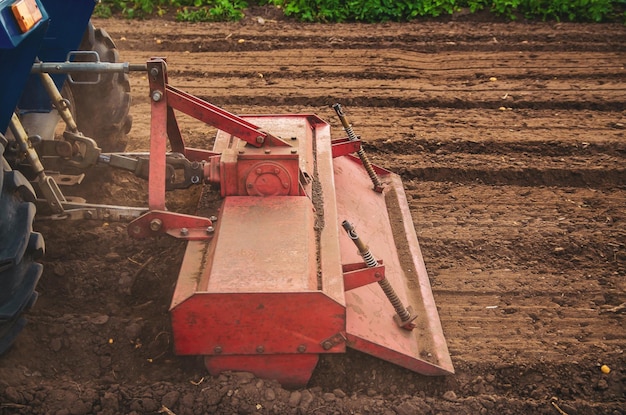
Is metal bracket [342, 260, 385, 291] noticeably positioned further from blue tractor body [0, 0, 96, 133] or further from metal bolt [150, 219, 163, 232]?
blue tractor body [0, 0, 96, 133]

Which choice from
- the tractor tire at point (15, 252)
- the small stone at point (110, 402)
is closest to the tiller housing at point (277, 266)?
the small stone at point (110, 402)

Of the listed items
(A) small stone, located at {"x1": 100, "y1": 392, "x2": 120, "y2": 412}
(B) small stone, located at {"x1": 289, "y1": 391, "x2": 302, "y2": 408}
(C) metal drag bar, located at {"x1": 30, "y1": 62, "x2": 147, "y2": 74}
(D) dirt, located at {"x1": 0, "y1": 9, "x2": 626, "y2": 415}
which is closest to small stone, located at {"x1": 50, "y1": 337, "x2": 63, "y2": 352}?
(D) dirt, located at {"x1": 0, "y1": 9, "x2": 626, "y2": 415}

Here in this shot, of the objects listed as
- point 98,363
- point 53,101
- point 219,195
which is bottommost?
point 98,363

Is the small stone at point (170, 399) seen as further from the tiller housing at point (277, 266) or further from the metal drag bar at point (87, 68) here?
the metal drag bar at point (87, 68)

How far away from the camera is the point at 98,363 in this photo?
→ 3.12 m

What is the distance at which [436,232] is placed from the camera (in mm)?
4324

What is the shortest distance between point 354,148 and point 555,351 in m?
1.59

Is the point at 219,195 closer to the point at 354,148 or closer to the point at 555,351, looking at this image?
the point at 354,148

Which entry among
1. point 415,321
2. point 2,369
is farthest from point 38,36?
point 415,321

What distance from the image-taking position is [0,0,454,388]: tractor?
2791 millimetres

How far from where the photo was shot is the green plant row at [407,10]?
26.7 feet

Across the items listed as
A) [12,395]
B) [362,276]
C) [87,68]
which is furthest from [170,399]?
[87,68]

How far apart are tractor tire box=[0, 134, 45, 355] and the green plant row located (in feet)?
19.0

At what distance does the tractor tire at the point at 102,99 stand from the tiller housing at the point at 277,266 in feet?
2.34
